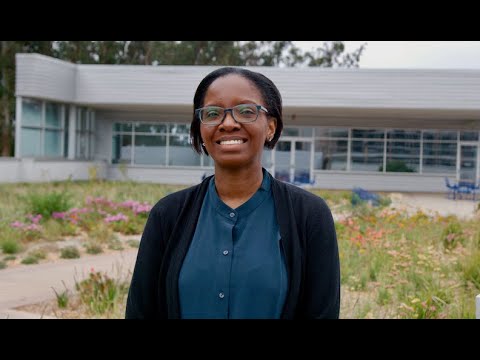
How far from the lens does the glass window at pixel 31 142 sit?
72.8 feet

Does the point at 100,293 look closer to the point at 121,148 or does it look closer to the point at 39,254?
the point at 39,254

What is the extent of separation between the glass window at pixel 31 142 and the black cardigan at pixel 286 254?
21.5 meters

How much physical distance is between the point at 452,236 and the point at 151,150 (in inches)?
802

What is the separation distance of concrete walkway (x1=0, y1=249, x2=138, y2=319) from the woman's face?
3517 mm

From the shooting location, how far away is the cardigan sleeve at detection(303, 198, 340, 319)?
1761mm

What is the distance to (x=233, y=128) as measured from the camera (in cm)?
183

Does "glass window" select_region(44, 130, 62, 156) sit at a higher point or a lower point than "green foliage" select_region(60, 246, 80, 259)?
higher

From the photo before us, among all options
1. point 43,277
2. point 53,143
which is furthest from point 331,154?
point 43,277

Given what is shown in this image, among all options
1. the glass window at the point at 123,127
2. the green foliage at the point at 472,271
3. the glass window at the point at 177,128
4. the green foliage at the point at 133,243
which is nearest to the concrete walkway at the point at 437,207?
the green foliage at the point at 472,271

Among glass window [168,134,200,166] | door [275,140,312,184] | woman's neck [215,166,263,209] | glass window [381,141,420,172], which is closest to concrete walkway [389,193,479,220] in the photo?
glass window [381,141,420,172]

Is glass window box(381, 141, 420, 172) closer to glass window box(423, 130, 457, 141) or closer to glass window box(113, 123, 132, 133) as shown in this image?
glass window box(423, 130, 457, 141)

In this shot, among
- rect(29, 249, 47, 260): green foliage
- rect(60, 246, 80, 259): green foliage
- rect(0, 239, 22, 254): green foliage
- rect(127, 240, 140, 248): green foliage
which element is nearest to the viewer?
rect(29, 249, 47, 260): green foliage

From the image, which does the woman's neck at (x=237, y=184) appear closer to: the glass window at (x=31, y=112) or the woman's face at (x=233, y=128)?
the woman's face at (x=233, y=128)
